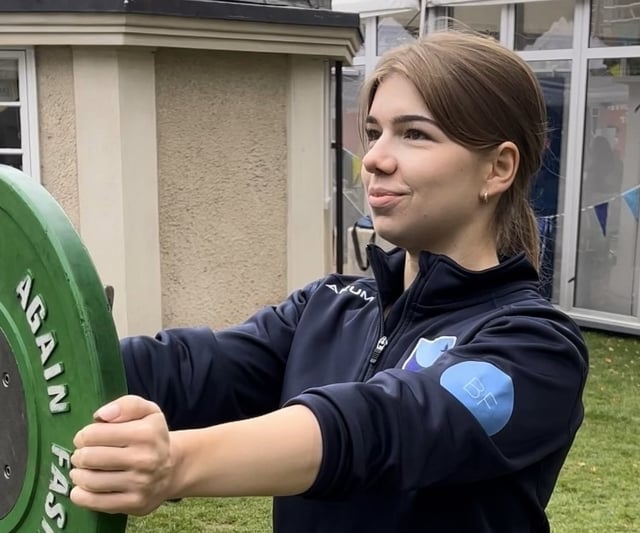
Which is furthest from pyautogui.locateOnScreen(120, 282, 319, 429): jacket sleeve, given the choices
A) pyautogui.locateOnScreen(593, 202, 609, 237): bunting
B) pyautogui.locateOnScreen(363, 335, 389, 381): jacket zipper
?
pyautogui.locateOnScreen(593, 202, 609, 237): bunting

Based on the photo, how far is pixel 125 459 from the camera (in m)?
0.92

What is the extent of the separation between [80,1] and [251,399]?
3.61 m

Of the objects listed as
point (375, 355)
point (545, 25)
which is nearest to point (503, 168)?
point (375, 355)

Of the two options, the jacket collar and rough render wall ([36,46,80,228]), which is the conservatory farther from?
the jacket collar

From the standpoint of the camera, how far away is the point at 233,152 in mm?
5410

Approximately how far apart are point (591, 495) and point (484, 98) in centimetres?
400

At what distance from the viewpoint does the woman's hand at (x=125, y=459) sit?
0.93 metres

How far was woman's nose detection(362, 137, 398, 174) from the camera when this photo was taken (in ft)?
4.50

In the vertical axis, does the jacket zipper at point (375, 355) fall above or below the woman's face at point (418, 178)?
below

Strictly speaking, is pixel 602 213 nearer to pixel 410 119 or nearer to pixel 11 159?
pixel 11 159

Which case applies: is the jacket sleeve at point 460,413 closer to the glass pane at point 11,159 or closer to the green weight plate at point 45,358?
the green weight plate at point 45,358

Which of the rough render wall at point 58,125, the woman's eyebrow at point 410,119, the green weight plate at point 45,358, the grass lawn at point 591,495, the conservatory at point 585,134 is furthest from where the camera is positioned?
the conservatory at point 585,134

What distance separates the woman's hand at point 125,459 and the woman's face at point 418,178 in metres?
0.55

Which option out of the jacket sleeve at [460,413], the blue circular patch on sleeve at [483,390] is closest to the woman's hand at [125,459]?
the jacket sleeve at [460,413]
